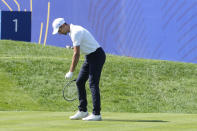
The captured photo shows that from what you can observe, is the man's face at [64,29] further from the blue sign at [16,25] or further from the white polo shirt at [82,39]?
the blue sign at [16,25]

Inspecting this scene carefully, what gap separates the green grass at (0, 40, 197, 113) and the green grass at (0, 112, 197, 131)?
567 cm

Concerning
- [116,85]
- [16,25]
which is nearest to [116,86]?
[116,85]

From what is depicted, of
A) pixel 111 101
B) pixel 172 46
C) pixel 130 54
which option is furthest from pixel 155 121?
pixel 130 54

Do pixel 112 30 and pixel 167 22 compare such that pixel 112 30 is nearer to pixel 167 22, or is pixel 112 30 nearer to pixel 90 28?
pixel 90 28

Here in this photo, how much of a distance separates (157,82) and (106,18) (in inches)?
246

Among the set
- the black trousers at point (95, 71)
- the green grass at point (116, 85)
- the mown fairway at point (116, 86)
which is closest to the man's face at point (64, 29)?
the black trousers at point (95, 71)

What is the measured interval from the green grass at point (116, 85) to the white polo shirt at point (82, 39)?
6594mm

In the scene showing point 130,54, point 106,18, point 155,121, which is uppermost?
point 106,18

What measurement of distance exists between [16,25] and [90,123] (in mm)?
18738

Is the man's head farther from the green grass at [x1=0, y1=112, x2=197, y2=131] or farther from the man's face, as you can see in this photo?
the green grass at [x1=0, y1=112, x2=197, y2=131]

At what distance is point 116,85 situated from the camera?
19984mm

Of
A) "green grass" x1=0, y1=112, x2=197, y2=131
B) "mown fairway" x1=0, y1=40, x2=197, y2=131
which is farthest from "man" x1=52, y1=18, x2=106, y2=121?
"mown fairway" x1=0, y1=40, x2=197, y2=131

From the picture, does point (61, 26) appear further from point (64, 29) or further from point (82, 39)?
point (82, 39)

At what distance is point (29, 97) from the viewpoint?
709 inches
